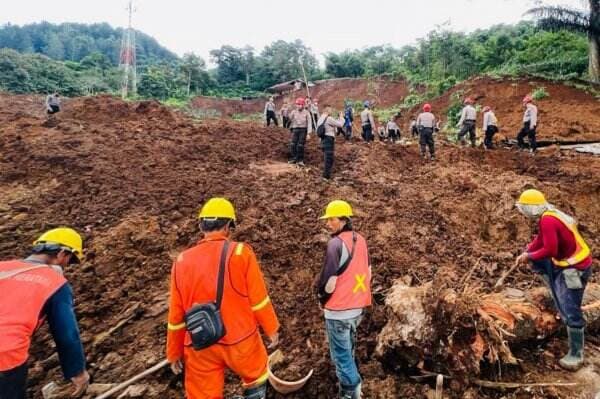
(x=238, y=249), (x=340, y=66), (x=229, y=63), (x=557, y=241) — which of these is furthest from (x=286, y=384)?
(x=229, y=63)

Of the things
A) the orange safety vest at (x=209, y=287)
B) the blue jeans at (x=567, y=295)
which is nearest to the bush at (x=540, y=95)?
the blue jeans at (x=567, y=295)

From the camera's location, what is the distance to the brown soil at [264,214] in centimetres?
346

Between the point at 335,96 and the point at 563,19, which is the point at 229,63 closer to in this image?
the point at 335,96

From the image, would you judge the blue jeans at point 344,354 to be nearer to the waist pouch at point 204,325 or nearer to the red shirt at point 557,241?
the waist pouch at point 204,325

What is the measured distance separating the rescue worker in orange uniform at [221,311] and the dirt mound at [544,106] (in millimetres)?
12599

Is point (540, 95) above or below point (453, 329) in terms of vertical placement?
above

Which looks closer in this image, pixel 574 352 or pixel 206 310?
pixel 206 310

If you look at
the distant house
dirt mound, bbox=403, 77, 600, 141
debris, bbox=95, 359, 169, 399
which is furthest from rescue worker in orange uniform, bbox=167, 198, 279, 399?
the distant house

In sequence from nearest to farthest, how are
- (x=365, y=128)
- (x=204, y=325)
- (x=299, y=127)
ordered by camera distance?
(x=204, y=325) → (x=299, y=127) → (x=365, y=128)

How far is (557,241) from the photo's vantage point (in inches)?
119

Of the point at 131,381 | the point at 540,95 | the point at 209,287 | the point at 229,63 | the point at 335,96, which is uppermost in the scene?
the point at 229,63

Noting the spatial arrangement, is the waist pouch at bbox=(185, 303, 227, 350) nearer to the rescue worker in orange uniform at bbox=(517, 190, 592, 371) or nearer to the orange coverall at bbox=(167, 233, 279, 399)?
the orange coverall at bbox=(167, 233, 279, 399)

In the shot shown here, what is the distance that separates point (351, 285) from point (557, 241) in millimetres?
1800

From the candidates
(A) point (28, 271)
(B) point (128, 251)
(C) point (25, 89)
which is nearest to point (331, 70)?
(C) point (25, 89)
